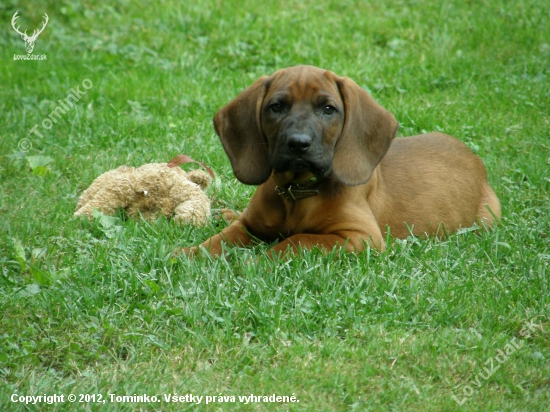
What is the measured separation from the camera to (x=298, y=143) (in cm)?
412

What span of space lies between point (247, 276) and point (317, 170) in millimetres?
757

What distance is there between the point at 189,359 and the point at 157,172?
195cm

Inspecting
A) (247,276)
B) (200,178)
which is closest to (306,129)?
(247,276)

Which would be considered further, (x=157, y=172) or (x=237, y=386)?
(x=157, y=172)

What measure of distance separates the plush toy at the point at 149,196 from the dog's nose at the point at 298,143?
105 cm

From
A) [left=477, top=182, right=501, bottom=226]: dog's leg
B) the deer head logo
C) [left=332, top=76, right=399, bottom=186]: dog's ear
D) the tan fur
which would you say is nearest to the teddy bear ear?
the tan fur

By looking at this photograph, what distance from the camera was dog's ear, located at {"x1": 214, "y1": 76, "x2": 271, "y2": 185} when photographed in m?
4.54

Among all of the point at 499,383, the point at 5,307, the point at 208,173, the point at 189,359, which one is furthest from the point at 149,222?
the point at 499,383

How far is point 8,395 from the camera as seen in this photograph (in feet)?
10.2

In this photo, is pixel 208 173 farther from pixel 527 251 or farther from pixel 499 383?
pixel 499 383

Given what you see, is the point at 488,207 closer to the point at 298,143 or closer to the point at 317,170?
the point at 317,170

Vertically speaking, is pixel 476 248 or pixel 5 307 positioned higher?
pixel 5 307

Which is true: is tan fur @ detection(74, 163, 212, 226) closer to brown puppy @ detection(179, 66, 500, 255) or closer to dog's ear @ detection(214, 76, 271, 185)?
brown puppy @ detection(179, 66, 500, 255)

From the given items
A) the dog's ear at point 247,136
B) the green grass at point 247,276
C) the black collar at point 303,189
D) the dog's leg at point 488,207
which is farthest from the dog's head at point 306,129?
the dog's leg at point 488,207
